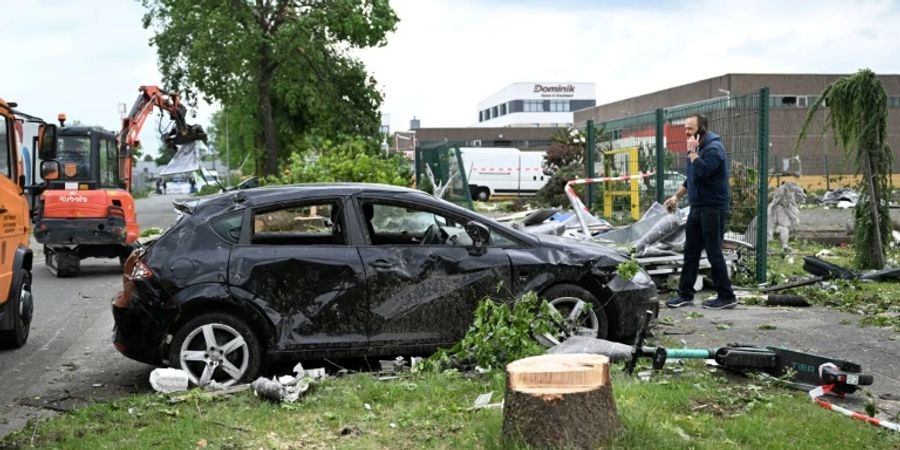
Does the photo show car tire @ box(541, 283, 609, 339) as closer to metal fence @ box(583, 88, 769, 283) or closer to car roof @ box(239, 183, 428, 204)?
car roof @ box(239, 183, 428, 204)

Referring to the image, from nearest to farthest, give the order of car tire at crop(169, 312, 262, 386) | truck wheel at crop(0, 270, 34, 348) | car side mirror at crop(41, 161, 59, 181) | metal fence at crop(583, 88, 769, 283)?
car tire at crop(169, 312, 262, 386)
truck wheel at crop(0, 270, 34, 348)
car side mirror at crop(41, 161, 59, 181)
metal fence at crop(583, 88, 769, 283)

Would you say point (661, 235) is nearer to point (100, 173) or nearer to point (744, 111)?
point (744, 111)

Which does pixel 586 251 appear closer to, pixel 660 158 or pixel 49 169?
pixel 49 169

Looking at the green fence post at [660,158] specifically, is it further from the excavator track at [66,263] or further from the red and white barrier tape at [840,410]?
the excavator track at [66,263]

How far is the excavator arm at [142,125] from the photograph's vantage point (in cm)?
2028

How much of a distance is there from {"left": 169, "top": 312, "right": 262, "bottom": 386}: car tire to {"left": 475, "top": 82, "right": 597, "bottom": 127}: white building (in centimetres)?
11408

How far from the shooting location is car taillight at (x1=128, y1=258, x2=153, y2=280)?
7.39m

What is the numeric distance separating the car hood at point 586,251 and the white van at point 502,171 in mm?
37305

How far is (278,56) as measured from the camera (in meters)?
A: 38.3

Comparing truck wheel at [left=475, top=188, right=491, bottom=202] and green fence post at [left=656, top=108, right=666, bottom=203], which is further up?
green fence post at [left=656, top=108, right=666, bottom=203]

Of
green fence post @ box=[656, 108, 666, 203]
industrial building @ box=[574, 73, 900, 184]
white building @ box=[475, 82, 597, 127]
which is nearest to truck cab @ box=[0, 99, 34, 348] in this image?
Result: green fence post @ box=[656, 108, 666, 203]

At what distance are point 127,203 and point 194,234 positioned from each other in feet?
34.0

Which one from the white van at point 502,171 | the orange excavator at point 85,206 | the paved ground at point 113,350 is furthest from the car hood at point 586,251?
the white van at point 502,171

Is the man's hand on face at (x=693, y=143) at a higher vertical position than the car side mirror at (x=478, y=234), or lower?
higher
